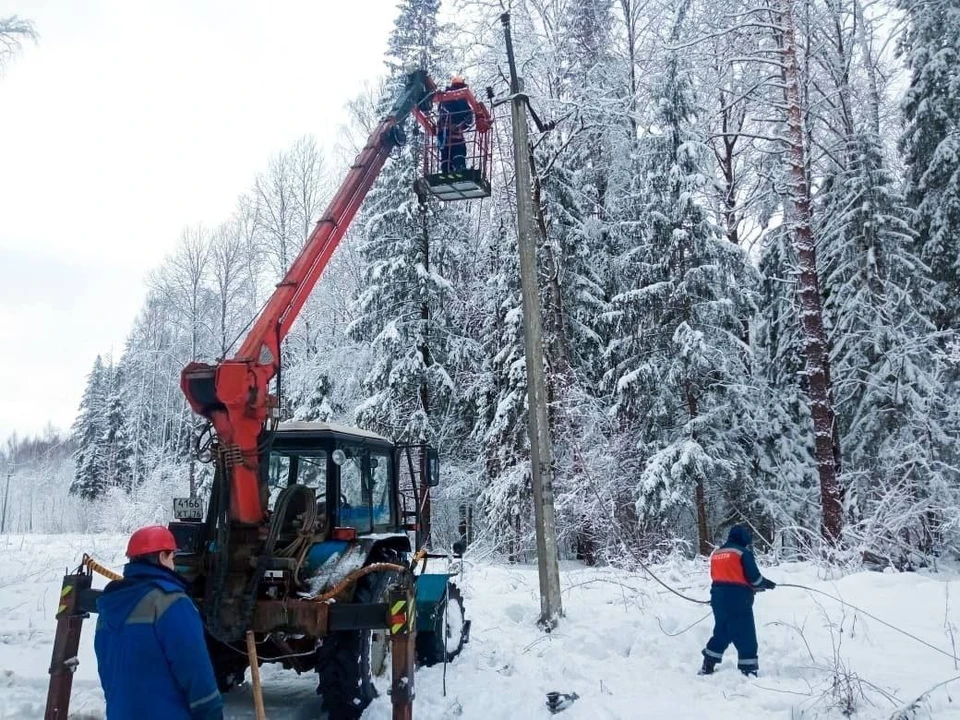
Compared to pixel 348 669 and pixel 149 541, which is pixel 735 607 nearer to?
pixel 348 669

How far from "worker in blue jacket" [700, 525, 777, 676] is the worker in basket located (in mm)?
6034

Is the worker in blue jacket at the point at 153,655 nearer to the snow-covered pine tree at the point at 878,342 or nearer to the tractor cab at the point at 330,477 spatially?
the tractor cab at the point at 330,477

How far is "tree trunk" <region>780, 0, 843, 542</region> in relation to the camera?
44.9 feet

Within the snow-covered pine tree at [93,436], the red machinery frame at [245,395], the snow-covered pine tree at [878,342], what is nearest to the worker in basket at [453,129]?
the red machinery frame at [245,395]

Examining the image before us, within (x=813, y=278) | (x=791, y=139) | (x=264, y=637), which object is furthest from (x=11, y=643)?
(x=791, y=139)

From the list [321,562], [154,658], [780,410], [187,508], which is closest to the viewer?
[154,658]

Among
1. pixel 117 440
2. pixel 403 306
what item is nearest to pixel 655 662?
pixel 403 306

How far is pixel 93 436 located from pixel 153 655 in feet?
148

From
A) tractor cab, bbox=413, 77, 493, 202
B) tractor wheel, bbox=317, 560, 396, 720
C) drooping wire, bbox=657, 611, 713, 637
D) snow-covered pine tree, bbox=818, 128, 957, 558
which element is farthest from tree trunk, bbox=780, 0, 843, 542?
tractor wheel, bbox=317, 560, 396, 720

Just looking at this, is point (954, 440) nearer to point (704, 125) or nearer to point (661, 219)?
point (661, 219)

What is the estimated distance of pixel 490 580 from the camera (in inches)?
498

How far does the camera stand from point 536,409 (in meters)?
9.26

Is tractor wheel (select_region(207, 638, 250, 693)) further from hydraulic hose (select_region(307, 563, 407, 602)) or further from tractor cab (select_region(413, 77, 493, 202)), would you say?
tractor cab (select_region(413, 77, 493, 202))

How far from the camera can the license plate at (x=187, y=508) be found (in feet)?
21.2
